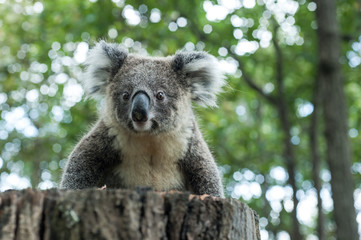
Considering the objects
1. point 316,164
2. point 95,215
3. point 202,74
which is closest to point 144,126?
point 202,74

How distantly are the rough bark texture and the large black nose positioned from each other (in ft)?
7.06

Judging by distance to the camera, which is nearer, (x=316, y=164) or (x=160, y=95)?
(x=160, y=95)

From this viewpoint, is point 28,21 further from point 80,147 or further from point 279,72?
point 80,147

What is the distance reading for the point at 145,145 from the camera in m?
5.71

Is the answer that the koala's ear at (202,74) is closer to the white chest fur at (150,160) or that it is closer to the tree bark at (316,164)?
the white chest fur at (150,160)

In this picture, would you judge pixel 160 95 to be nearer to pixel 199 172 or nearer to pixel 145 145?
pixel 145 145

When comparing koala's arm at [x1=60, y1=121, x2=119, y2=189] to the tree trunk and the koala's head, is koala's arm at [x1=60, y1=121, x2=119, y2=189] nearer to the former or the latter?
the koala's head

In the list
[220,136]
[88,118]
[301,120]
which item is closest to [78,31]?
[88,118]

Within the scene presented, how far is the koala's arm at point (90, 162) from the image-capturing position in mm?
5480

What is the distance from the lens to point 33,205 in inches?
111

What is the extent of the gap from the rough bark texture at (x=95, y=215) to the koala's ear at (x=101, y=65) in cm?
356

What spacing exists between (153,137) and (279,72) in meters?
10.2

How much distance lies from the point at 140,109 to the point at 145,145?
0.69 m

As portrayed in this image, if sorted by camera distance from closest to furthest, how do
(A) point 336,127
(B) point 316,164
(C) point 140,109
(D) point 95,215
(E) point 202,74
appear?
(D) point 95,215
(C) point 140,109
(E) point 202,74
(A) point 336,127
(B) point 316,164
